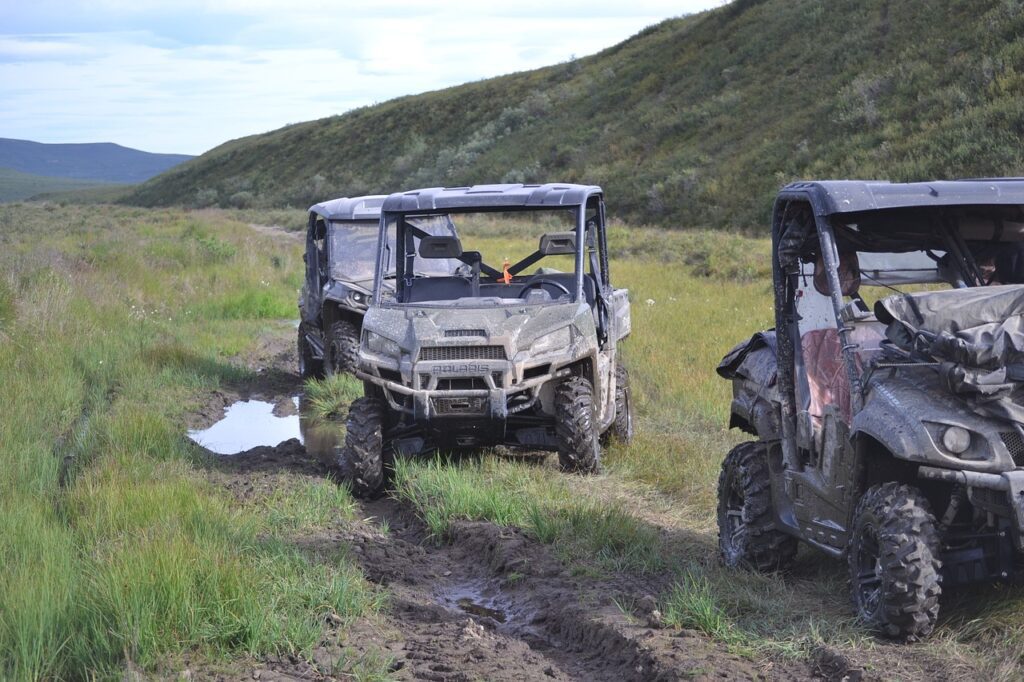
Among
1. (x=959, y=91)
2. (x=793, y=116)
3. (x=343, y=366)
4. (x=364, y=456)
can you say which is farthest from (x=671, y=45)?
(x=364, y=456)

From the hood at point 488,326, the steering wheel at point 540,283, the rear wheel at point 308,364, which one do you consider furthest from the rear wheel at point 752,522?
the rear wheel at point 308,364

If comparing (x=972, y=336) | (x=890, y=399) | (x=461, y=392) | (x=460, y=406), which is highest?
(x=972, y=336)

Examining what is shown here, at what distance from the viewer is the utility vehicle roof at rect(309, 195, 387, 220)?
1354 centimetres

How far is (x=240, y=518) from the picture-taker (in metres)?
6.86

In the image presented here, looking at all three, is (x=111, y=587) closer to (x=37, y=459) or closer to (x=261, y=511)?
(x=261, y=511)

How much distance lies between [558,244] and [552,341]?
1032mm

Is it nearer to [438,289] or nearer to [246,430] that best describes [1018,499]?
[438,289]

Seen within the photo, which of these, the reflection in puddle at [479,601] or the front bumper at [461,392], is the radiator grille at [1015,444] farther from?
the front bumper at [461,392]

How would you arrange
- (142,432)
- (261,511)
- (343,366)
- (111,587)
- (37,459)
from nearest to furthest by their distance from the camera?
(111,587) < (261,511) < (37,459) < (142,432) < (343,366)

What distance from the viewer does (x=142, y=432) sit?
9.54 metres

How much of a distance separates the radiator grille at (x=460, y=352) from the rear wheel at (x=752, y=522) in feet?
7.70

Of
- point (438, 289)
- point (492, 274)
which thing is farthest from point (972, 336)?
point (492, 274)

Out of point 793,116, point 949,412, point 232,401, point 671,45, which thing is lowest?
point 232,401

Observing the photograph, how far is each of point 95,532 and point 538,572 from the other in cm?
242
